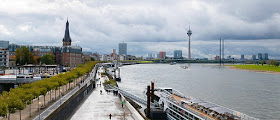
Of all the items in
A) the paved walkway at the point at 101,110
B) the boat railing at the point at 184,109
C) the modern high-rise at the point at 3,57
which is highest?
the modern high-rise at the point at 3,57

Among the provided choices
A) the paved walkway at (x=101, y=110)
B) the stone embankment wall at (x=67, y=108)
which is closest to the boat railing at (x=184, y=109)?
the paved walkway at (x=101, y=110)

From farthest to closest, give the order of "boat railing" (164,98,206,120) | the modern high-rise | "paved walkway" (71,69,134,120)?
the modern high-rise < "paved walkway" (71,69,134,120) < "boat railing" (164,98,206,120)

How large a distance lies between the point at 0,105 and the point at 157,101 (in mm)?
24898

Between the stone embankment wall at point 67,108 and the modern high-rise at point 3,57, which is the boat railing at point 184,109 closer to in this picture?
the stone embankment wall at point 67,108

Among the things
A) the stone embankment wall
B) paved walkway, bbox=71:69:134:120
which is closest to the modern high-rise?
paved walkway, bbox=71:69:134:120

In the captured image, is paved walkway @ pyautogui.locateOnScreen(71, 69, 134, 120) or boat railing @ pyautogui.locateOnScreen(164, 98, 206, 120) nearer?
boat railing @ pyautogui.locateOnScreen(164, 98, 206, 120)

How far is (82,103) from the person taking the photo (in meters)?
39.7

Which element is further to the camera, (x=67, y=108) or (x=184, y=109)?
(x=67, y=108)

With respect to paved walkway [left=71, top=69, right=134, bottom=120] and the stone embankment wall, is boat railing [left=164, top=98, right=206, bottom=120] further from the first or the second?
the stone embankment wall

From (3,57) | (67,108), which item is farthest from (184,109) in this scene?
(3,57)

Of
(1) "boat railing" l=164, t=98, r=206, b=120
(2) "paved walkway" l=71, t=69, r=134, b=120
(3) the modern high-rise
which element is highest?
(3) the modern high-rise

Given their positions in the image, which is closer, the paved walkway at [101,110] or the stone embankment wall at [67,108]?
the stone embankment wall at [67,108]

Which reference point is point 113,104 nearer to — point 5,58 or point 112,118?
point 112,118

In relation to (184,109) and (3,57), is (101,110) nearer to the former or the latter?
(184,109)
